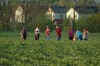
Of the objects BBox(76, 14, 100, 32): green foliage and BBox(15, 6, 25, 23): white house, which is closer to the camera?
BBox(76, 14, 100, 32): green foliage

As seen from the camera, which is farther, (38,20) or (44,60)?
(38,20)

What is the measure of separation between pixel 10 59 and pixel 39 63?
2.29 m

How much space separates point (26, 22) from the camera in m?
86.6

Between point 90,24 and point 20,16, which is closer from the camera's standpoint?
point 90,24

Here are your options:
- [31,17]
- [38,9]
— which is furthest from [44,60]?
[38,9]

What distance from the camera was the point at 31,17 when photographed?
302ft

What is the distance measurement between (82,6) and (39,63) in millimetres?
81235

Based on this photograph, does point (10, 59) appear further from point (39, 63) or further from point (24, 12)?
point (24, 12)

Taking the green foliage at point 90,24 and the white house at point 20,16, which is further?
the white house at point 20,16

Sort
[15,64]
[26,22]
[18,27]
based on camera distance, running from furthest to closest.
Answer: [26,22], [18,27], [15,64]

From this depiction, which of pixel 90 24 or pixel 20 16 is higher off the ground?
pixel 20 16

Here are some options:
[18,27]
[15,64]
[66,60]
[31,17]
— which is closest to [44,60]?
[66,60]

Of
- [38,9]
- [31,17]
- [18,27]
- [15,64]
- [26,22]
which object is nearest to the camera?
[15,64]

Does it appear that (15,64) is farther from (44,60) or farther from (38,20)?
(38,20)
